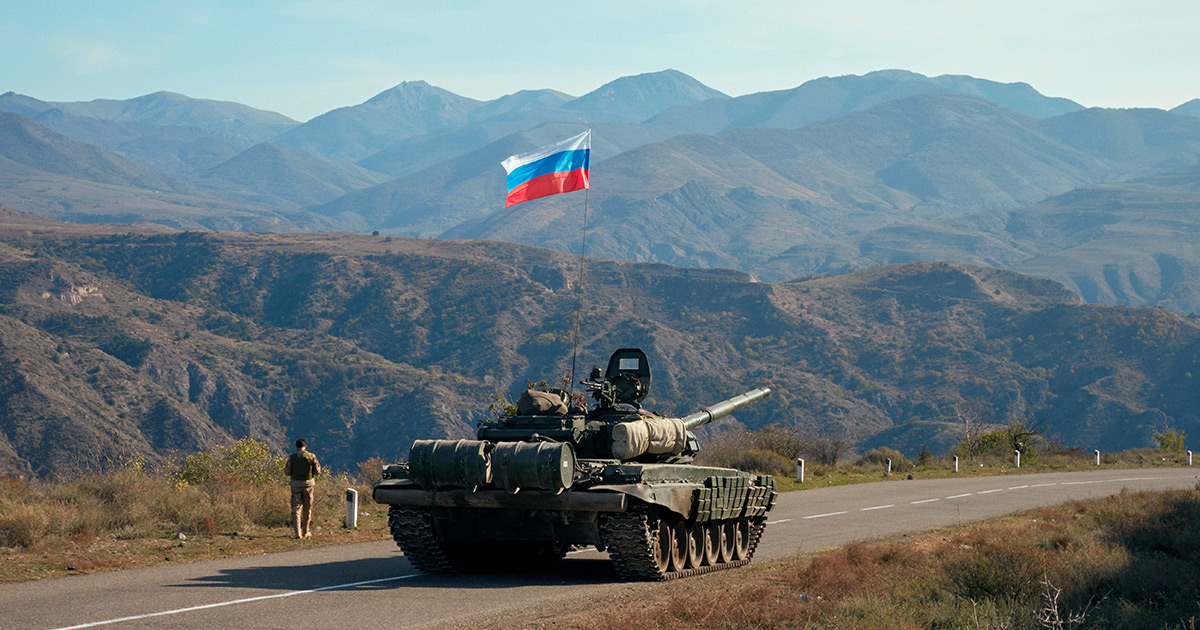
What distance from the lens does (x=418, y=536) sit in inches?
571

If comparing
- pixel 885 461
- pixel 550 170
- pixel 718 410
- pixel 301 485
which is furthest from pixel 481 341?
pixel 301 485

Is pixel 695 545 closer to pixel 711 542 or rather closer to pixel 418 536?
pixel 711 542

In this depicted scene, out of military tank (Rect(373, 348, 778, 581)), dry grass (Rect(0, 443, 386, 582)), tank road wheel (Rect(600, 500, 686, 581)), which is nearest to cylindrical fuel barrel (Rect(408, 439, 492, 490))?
military tank (Rect(373, 348, 778, 581))

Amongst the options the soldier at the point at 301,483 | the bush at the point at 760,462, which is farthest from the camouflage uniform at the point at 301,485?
the bush at the point at 760,462

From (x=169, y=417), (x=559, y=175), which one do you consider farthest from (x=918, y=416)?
(x=559, y=175)

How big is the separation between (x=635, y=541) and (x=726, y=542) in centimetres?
311

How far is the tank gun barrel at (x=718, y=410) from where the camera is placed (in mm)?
18375

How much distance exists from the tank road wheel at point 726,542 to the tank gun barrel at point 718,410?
1657 mm

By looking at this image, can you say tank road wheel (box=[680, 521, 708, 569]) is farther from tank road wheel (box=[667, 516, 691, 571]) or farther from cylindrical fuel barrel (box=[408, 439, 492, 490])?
→ cylindrical fuel barrel (box=[408, 439, 492, 490])

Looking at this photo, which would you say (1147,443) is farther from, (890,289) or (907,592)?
(907,592)

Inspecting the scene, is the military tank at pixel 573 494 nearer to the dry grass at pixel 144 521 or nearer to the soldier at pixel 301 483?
the soldier at pixel 301 483

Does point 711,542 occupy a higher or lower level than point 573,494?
lower

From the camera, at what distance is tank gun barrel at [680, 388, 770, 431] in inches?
723

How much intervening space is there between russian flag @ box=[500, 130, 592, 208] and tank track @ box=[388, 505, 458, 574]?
7337mm
